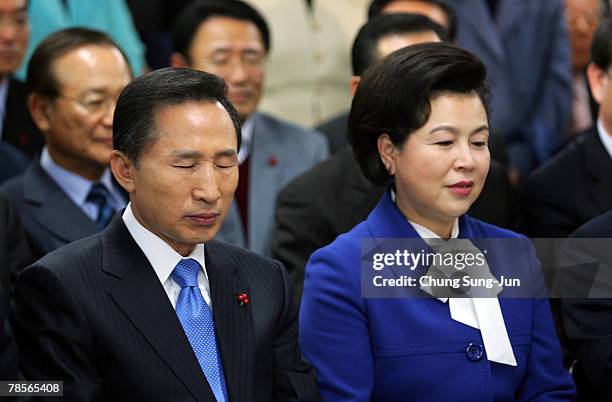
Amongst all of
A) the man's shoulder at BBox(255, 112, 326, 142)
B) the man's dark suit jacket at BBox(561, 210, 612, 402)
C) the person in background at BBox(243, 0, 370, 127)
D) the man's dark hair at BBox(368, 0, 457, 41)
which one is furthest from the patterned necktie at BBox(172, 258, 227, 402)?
the person in background at BBox(243, 0, 370, 127)

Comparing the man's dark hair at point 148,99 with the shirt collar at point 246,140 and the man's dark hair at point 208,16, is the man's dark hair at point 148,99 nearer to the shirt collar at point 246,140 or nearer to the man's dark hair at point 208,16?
the shirt collar at point 246,140

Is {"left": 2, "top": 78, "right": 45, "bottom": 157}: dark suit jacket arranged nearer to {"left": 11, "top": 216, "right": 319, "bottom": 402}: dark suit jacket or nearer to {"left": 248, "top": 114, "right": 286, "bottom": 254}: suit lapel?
{"left": 248, "top": 114, "right": 286, "bottom": 254}: suit lapel

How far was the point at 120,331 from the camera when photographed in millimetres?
2359

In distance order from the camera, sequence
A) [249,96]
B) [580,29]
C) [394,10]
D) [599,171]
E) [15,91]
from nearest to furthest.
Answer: [599,171]
[15,91]
[249,96]
[394,10]
[580,29]

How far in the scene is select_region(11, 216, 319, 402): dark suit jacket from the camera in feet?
7.64

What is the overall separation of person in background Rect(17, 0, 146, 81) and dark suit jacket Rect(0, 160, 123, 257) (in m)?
1.07

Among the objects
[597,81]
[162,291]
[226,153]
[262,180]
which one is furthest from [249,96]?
[162,291]

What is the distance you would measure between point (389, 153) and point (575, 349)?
722mm

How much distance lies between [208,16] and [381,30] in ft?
3.08

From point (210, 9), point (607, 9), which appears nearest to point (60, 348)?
point (210, 9)

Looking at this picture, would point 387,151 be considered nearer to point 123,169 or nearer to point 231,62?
point 123,169

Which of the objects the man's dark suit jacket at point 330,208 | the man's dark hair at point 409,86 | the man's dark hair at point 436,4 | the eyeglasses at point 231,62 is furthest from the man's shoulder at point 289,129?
the man's dark hair at point 409,86

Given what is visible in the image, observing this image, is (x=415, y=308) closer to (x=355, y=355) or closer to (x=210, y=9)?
(x=355, y=355)

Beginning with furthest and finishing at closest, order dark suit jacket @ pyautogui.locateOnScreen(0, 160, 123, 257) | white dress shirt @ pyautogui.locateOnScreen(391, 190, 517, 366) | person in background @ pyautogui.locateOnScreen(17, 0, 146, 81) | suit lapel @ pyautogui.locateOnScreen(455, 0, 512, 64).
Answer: suit lapel @ pyautogui.locateOnScreen(455, 0, 512, 64) → person in background @ pyautogui.locateOnScreen(17, 0, 146, 81) → dark suit jacket @ pyautogui.locateOnScreen(0, 160, 123, 257) → white dress shirt @ pyautogui.locateOnScreen(391, 190, 517, 366)
